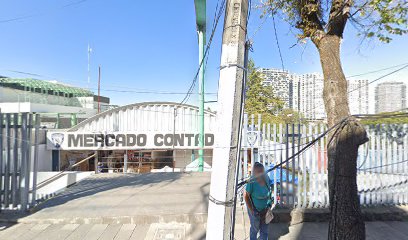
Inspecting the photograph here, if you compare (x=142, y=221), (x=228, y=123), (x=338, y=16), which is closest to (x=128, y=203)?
(x=142, y=221)

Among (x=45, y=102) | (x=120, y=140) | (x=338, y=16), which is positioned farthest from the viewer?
(x=45, y=102)

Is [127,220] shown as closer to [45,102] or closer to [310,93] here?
[310,93]

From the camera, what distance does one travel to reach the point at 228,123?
6.40 feet

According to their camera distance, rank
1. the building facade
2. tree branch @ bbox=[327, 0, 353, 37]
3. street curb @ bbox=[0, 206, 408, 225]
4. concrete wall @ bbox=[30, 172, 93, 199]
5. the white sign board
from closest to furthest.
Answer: tree branch @ bbox=[327, 0, 353, 37] → street curb @ bbox=[0, 206, 408, 225] → concrete wall @ bbox=[30, 172, 93, 199] → the white sign board → the building facade

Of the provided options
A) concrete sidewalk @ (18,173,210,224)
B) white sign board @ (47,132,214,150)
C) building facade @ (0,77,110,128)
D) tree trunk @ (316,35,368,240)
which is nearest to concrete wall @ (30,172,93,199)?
concrete sidewalk @ (18,173,210,224)

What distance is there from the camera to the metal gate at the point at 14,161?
4766 mm

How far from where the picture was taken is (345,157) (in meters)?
2.66

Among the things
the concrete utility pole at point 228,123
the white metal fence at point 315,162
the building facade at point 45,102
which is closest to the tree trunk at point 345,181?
the concrete utility pole at point 228,123

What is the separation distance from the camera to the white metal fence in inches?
189

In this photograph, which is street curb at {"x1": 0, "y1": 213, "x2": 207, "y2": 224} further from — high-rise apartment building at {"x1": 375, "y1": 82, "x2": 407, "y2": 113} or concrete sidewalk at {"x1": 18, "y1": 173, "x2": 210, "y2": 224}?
high-rise apartment building at {"x1": 375, "y1": 82, "x2": 407, "y2": 113}

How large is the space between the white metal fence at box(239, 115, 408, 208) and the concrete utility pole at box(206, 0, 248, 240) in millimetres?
2863

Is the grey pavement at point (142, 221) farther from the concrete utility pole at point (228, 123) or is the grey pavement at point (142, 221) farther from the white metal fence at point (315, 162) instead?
the concrete utility pole at point (228, 123)

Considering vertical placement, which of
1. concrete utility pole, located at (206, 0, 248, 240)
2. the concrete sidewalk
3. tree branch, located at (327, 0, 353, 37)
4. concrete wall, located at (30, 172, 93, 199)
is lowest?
the concrete sidewalk

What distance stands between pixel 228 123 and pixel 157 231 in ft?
10.6
